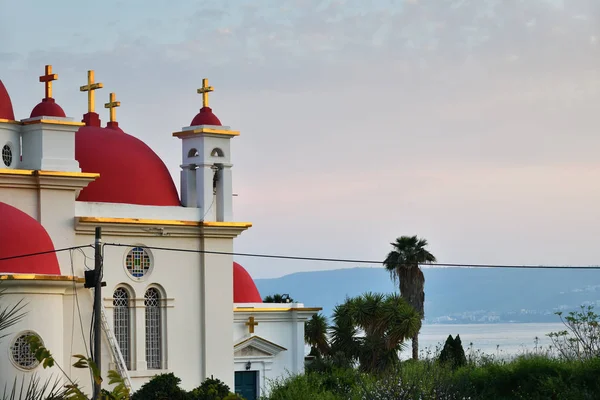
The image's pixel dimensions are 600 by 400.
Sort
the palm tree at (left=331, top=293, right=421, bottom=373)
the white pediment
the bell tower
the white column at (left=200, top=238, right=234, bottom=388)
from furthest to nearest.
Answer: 1. the palm tree at (left=331, top=293, right=421, bottom=373)
2. the white pediment
3. the bell tower
4. the white column at (left=200, top=238, right=234, bottom=388)

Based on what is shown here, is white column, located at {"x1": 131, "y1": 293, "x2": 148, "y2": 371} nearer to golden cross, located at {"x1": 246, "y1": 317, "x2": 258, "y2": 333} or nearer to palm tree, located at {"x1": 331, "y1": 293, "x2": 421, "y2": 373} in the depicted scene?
golden cross, located at {"x1": 246, "y1": 317, "x2": 258, "y2": 333}

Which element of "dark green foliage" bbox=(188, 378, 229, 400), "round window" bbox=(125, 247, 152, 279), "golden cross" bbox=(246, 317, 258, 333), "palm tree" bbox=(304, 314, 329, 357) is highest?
"round window" bbox=(125, 247, 152, 279)

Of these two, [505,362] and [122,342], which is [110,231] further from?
[505,362]

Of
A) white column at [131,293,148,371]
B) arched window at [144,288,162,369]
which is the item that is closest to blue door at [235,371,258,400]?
arched window at [144,288,162,369]

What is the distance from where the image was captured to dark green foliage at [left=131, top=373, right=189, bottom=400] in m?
30.2

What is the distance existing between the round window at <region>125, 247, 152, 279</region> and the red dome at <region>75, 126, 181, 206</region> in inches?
48.9

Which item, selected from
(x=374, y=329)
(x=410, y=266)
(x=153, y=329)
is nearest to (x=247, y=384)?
(x=153, y=329)

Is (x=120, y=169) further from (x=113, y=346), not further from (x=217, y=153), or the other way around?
(x=113, y=346)

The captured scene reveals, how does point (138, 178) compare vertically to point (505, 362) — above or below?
above

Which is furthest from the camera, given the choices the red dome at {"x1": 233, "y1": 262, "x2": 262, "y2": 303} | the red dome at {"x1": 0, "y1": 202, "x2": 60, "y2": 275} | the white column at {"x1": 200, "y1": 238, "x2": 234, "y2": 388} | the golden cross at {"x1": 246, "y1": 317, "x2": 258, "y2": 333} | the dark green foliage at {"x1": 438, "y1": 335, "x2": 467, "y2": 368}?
the dark green foliage at {"x1": 438, "y1": 335, "x2": 467, "y2": 368}

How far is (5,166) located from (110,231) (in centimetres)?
291

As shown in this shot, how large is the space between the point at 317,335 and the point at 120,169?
14.9 metres

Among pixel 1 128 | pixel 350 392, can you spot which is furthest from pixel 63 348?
pixel 350 392

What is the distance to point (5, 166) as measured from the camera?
31484mm
